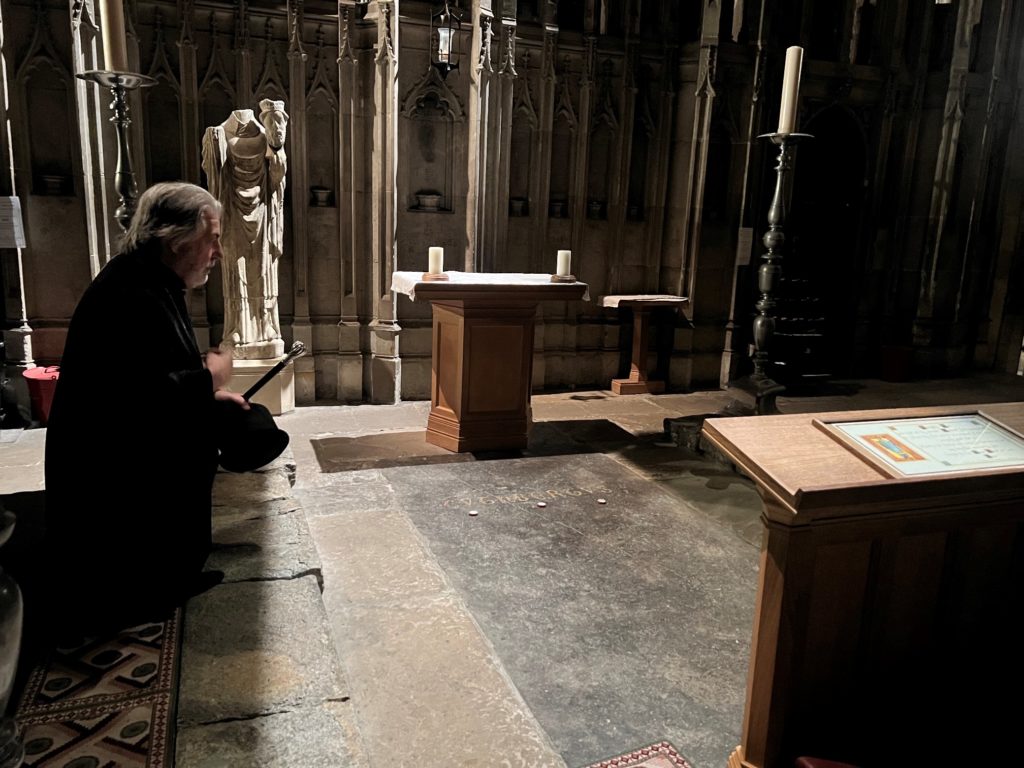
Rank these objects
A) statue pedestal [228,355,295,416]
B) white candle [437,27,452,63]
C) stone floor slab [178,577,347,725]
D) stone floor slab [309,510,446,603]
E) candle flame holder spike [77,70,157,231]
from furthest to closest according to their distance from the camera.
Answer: white candle [437,27,452,63] → statue pedestal [228,355,295,416] → candle flame holder spike [77,70,157,231] → stone floor slab [309,510,446,603] → stone floor slab [178,577,347,725]

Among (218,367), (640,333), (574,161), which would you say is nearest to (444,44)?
(574,161)

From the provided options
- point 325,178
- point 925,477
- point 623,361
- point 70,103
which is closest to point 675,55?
point 623,361

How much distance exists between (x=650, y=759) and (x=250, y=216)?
5257mm

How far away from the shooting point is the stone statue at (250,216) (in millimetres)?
5934

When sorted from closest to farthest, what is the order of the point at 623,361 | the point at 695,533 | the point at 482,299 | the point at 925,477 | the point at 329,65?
the point at 925,477 < the point at 695,533 < the point at 482,299 < the point at 329,65 < the point at 623,361

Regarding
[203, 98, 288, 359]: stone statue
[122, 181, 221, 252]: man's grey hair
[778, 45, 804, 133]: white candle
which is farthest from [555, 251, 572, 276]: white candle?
[122, 181, 221, 252]: man's grey hair

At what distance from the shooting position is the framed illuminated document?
1964 millimetres

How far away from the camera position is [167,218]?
2.43 meters

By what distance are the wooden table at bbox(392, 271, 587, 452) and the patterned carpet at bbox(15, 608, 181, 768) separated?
124 inches

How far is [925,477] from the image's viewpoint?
189 cm

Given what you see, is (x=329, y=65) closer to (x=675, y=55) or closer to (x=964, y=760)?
(x=675, y=55)

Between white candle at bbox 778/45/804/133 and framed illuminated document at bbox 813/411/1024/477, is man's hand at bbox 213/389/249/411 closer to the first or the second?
framed illuminated document at bbox 813/411/1024/477

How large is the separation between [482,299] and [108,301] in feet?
10.1

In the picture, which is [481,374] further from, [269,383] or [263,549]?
[263,549]
